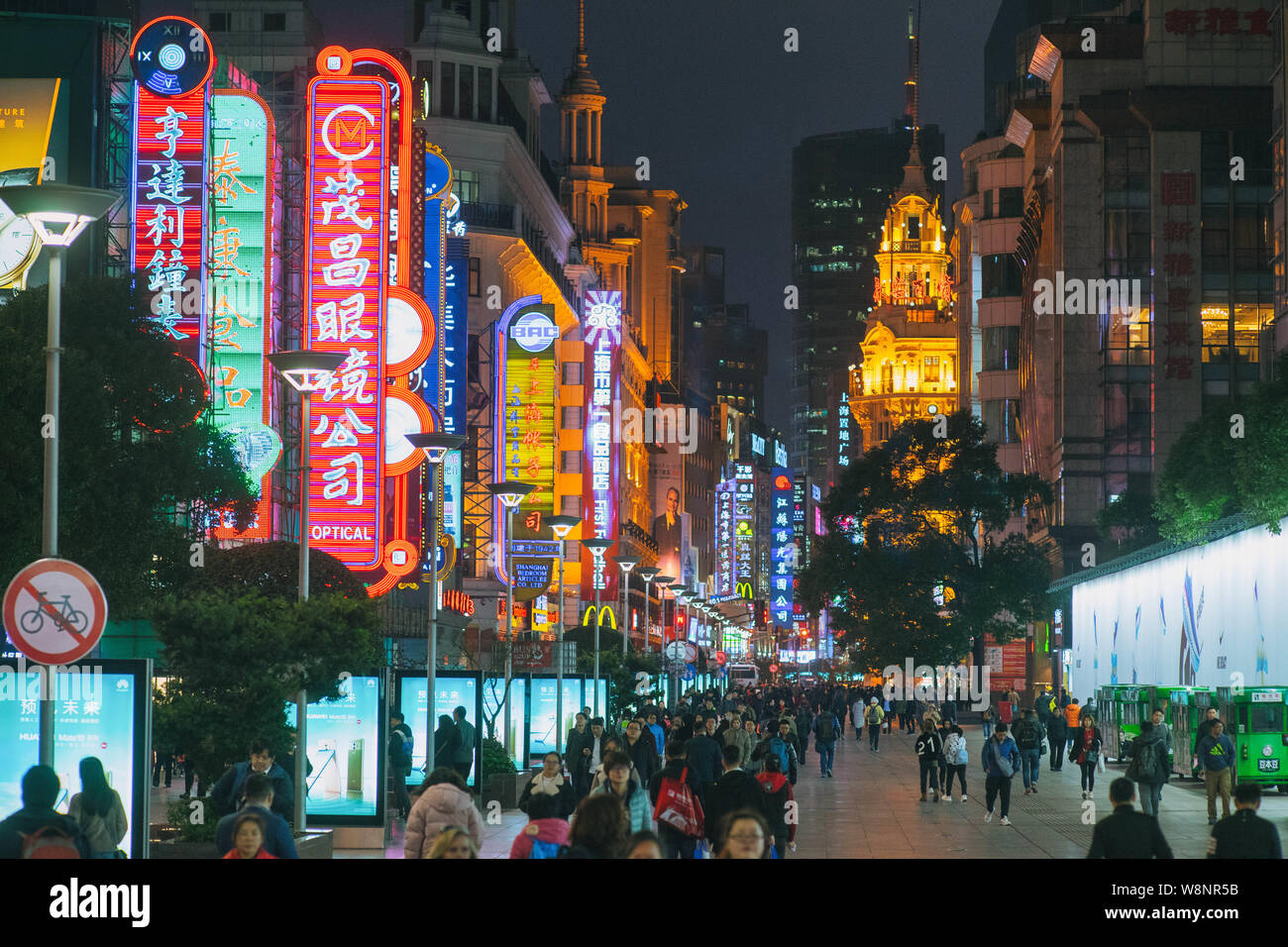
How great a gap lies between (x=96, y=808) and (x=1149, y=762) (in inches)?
590

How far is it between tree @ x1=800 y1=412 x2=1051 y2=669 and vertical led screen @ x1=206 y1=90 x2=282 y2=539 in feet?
107

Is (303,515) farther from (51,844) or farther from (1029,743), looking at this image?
(1029,743)

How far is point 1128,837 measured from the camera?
37.7 ft

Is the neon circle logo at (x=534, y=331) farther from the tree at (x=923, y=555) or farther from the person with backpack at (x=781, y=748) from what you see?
the person with backpack at (x=781, y=748)

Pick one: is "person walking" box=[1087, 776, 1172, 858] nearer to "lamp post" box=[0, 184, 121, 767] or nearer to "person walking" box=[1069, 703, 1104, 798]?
"lamp post" box=[0, 184, 121, 767]

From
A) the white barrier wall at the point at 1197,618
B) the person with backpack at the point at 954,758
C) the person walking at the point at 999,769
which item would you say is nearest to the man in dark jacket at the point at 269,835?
the person walking at the point at 999,769

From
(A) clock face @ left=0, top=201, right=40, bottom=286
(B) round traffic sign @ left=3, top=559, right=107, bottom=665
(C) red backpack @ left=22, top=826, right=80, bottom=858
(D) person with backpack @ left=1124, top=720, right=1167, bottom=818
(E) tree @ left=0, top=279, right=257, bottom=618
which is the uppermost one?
(A) clock face @ left=0, top=201, right=40, bottom=286

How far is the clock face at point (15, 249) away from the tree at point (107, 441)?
7590 millimetres

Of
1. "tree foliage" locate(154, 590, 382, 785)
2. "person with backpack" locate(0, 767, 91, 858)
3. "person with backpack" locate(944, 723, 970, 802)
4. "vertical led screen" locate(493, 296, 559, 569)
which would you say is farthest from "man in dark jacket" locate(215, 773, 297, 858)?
"vertical led screen" locate(493, 296, 559, 569)

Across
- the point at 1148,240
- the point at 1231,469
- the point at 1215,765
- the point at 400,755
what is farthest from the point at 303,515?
the point at 1148,240

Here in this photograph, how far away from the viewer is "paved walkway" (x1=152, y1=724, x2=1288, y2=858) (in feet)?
77.5

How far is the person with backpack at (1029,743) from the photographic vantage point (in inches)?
1337
